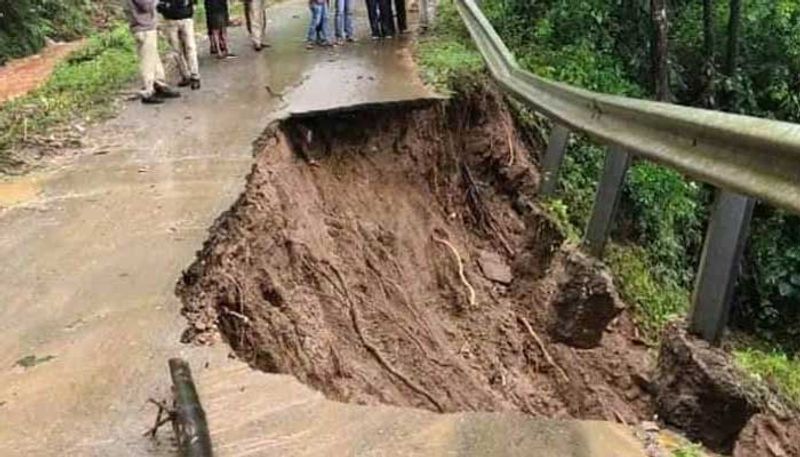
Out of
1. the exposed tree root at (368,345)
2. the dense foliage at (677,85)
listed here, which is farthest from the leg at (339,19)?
the exposed tree root at (368,345)

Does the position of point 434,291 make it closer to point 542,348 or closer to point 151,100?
point 542,348

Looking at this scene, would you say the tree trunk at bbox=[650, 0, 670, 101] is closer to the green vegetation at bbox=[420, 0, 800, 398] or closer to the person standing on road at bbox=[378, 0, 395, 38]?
the green vegetation at bbox=[420, 0, 800, 398]

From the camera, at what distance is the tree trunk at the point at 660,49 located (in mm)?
13422

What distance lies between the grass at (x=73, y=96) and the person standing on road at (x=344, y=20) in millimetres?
3014

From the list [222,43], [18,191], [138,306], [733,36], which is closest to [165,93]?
[222,43]

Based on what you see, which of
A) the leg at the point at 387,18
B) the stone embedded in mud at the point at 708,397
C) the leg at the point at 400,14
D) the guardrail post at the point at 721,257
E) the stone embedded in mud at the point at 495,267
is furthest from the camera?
the leg at the point at 400,14

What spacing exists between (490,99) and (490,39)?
671mm

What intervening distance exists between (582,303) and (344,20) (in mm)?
9597

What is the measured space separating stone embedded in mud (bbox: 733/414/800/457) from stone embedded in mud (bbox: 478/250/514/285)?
13.3 ft

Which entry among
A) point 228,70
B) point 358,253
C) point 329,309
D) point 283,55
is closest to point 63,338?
point 329,309

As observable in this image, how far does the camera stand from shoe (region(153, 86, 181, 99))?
11.2m

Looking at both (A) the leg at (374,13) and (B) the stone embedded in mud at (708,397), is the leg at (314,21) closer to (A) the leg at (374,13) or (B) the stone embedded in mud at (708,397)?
(A) the leg at (374,13)

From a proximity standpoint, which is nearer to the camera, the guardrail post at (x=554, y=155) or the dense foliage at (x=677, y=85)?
the guardrail post at (x=554, y=155)

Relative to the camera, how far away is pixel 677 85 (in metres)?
15.2
